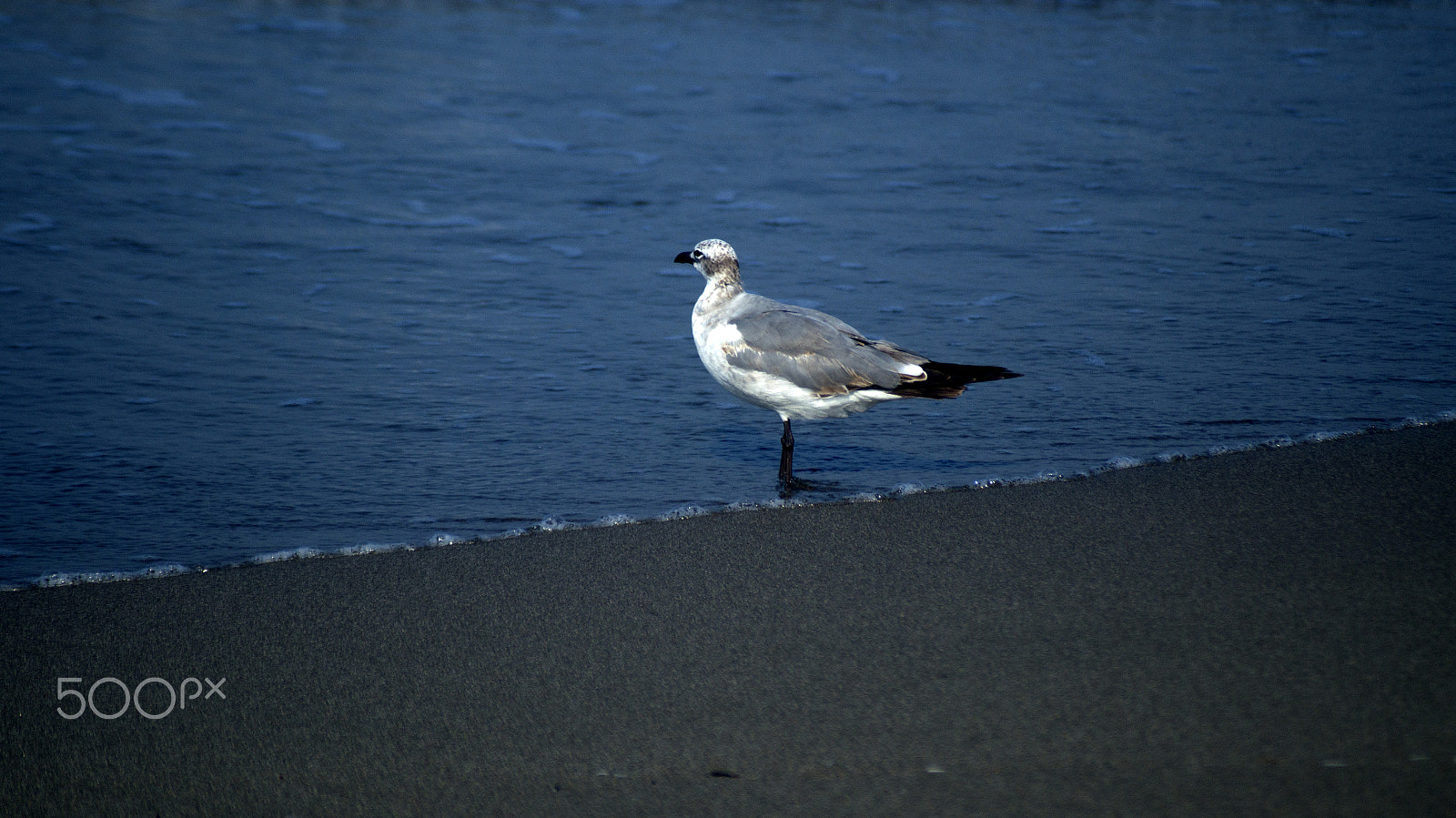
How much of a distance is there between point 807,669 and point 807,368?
175 centimetres

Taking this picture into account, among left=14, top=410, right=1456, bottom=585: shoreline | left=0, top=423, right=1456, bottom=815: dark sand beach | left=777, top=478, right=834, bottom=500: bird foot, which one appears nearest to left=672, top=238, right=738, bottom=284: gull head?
left=777, top=478, right=834, bottom=500: bird foot

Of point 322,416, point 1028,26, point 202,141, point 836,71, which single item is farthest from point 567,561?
point 1028,26

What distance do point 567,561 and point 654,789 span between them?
4.72 feet

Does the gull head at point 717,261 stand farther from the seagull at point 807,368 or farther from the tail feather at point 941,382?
the tail feather at point 941,382

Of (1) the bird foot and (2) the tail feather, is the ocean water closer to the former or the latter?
(1) the bird foot

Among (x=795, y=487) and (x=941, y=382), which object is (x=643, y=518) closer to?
(x=795, y=487)

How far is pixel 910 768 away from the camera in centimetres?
287

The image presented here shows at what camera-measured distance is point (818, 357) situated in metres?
4.90

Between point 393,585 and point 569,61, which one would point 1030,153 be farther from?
point 393,585

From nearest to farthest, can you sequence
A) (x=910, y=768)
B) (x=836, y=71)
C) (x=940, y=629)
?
(x=910, y=768), (x=940, y=629), (x=836, y=71)

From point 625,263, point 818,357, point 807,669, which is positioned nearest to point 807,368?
point 818,357

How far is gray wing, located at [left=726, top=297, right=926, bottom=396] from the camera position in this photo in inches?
191

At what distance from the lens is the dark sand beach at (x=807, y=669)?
2842mm

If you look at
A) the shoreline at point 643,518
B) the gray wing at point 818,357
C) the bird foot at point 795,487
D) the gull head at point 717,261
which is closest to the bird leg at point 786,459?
the bird foot at point 795,487
